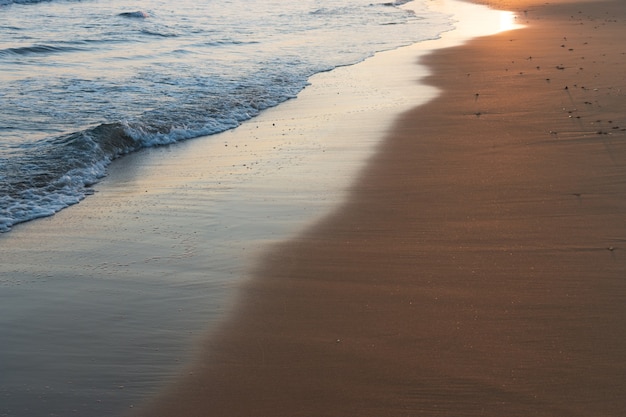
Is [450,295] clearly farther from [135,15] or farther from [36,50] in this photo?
[135,15]

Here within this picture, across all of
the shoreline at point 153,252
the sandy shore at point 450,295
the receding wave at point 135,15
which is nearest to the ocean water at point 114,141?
the shoreline at point 153,252

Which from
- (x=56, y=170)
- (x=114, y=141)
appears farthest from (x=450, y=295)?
(x=114, y=141)

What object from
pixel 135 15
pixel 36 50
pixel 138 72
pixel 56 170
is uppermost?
pixel 135 15

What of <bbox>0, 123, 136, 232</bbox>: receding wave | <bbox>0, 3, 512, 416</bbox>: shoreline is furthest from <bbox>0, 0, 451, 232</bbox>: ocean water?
<bbox>0, 3, 512, 416</bbox>: shoreline

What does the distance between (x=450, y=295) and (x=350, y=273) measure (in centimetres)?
70

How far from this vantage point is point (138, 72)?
13.6 metres

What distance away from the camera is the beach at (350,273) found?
11.7 feet

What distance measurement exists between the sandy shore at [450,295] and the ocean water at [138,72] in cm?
281

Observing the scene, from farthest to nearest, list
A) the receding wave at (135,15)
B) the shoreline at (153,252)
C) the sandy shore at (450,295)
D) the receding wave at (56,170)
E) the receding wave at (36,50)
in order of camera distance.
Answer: the receding wave at (135,15) → the receding wave at (36,50) → the receding wave at (56,170) → the shoreline at (153,252) → the sandy shore at (450,295)

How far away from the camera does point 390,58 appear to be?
1490 cm

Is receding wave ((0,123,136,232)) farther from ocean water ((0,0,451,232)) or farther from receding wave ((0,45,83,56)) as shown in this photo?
receding wave ((0,45,83,56))

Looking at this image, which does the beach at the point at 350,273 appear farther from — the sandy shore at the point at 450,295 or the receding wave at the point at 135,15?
the receding wave at the point at 135,15

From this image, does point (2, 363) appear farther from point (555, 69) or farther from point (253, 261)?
point (555, 69)

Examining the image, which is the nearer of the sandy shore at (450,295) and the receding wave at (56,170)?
the sandy shore at (450,295)
